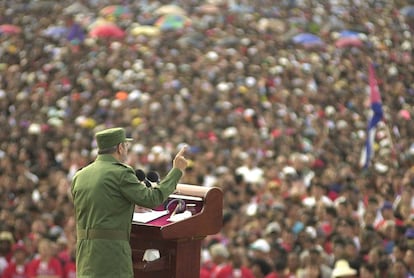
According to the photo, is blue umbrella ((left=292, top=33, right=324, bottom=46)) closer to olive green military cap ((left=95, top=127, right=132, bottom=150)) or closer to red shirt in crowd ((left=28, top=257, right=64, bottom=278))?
red shirt in crowd ((left=28, top=257, right=64, bottom=278))

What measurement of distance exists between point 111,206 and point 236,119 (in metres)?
13.0

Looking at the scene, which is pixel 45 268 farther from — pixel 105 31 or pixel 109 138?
pixel 105 31

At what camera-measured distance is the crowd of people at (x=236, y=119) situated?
11.3 metres

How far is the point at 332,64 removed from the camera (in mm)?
23359

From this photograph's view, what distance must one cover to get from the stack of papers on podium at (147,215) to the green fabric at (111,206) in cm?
26

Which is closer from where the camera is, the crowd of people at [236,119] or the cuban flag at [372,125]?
the crowd of people at [236,119]

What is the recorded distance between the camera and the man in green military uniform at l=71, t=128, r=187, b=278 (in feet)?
20.1

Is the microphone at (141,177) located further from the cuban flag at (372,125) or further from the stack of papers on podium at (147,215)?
the cuban flag at (372,125)

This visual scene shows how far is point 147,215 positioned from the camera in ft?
21.7

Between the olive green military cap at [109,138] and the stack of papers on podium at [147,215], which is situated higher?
the olive green military cap at [109,138]

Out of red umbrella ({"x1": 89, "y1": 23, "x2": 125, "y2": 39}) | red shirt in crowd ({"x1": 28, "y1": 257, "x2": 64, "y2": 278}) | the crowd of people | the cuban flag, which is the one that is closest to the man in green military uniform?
the crowd of people

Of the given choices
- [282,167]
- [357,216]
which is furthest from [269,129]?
[357,216]

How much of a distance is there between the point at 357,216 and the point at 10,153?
6423 mm

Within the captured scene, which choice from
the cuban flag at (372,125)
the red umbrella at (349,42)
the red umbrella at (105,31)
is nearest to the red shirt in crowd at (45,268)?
the cuban flag at (372,125)
